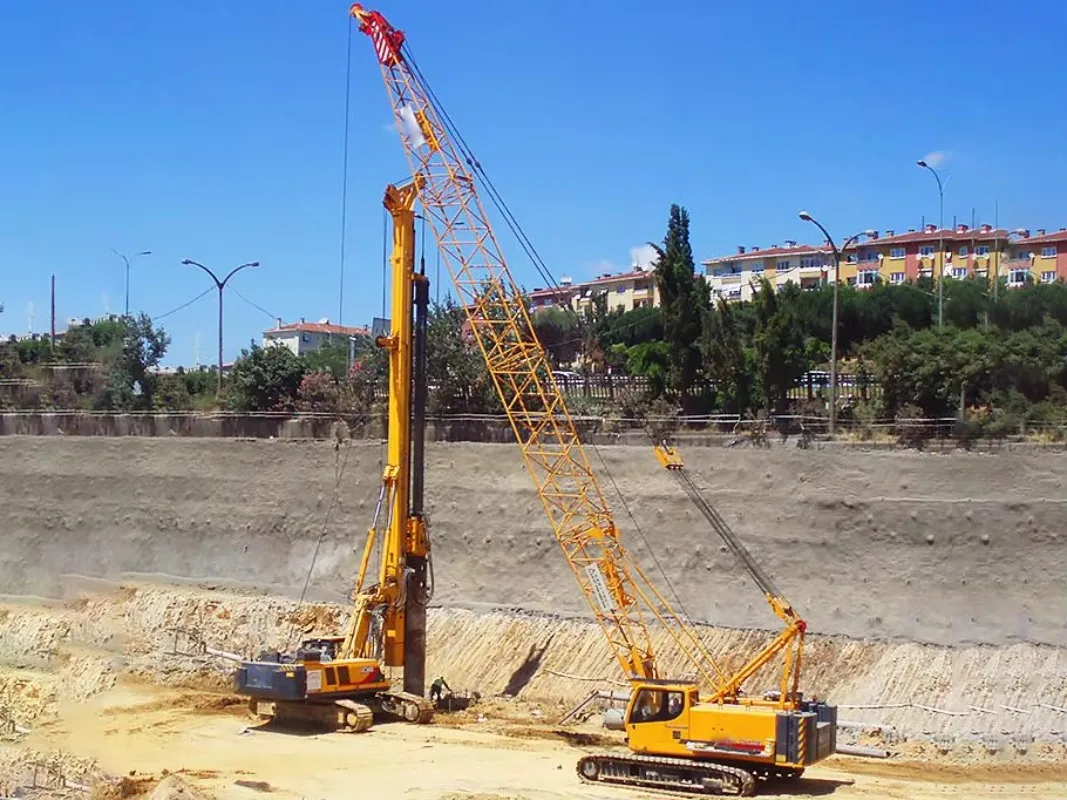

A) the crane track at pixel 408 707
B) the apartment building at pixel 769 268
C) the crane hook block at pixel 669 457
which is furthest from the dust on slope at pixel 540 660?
the apartment building at pixel 769 268

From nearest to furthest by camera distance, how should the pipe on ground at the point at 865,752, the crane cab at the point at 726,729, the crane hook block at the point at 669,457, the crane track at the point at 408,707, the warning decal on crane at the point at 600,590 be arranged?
the crane cab at the point at 726,729 → the pipe on ground at the point at 865,752 → the crane track at the point at 408,707 → the warning decal on crane at the point at 600,590 → the crane hook block at the point at 669,457

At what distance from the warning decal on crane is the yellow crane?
163 inches

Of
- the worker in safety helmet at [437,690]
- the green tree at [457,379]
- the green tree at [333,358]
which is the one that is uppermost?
the green tree at [333,358]

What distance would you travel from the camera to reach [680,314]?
50.3 m

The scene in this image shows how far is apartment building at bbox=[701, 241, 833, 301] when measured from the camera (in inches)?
3861

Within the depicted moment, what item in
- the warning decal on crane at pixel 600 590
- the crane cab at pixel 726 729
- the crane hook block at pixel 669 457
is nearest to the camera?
the crane cab at pixel 726 729

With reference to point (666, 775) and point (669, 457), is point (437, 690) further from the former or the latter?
point (666, 775)

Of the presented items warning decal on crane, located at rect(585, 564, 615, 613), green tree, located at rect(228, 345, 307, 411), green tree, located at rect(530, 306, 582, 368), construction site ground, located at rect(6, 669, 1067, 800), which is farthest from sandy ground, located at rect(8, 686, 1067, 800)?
green tree, located at rect(530, 306, 582, 368)

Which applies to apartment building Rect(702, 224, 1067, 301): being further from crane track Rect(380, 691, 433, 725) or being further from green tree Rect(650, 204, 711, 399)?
crane track Rect(380, 691, 433, 725)

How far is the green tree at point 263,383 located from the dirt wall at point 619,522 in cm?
1183

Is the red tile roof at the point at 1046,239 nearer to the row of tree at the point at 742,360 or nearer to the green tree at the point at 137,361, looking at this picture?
the row of tree at the point at 742,360

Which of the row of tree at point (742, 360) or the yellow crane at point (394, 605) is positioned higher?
the row of tree at point (742, 360)

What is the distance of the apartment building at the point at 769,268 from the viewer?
98062mm

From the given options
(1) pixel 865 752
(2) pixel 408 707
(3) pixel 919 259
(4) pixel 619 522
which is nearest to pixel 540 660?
(4) pixel 619 522
